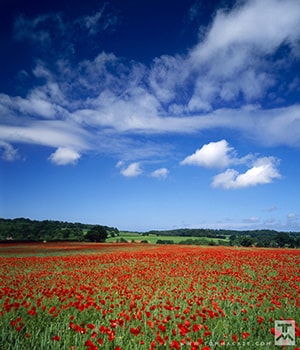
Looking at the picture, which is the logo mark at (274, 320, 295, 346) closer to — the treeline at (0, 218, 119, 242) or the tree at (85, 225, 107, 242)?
the treeline at (0, 218, 119, 242)

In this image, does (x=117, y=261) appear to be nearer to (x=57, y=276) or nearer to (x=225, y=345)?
(x=57, y=276)

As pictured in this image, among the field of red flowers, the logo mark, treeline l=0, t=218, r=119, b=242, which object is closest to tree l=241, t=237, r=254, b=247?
treeline l=0, t=218, r=119, b=242

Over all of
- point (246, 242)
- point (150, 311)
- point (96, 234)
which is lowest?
point (246, 242)

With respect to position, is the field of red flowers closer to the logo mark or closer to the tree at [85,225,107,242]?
the logo mark

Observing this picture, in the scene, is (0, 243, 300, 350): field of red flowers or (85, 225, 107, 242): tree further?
(85, 225, 107, 242): tree

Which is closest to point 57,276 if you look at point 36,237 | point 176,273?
point 176,273

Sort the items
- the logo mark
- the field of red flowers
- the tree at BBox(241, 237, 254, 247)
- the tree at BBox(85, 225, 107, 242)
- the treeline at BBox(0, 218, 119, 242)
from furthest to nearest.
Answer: the tree at BBox(85, 225, 107, 242)
the treeline at BBox(0, 218, 119, 242)
the tree at BBox(241, 237, 254, 247)
the logo mark
the field of red flowers

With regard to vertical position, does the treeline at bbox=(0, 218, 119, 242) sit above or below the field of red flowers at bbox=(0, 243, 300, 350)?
below

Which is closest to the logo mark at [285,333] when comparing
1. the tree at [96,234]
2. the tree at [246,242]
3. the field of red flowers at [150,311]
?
the field of red flowers at [150,311]

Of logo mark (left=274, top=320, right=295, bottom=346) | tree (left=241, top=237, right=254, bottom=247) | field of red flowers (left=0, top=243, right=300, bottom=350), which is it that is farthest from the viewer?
tree (left=241, top=237, right=254, bottom=247)

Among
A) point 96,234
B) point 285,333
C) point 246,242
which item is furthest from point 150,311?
point 96,234

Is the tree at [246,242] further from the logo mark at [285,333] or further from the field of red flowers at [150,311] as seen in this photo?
the logo mark at [285,333]

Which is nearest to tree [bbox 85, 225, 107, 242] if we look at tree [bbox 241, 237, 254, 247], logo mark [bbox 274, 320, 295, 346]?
tree [bbox 241, 237, 254, 247]

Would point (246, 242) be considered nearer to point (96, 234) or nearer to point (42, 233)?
point (96, 234)
